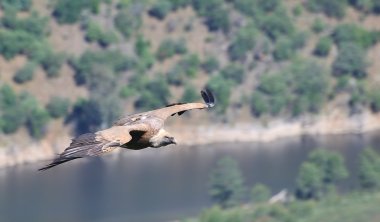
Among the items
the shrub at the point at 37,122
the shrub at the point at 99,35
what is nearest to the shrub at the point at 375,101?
the shrub at the point at 99,35

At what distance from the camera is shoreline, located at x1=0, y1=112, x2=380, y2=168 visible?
103 meters

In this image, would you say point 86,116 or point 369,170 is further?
point 86,116

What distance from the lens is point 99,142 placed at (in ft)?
97.6

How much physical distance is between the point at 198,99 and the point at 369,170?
1850 cm

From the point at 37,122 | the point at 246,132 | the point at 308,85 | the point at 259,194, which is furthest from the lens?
the point at 308,85

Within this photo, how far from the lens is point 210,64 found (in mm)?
117125

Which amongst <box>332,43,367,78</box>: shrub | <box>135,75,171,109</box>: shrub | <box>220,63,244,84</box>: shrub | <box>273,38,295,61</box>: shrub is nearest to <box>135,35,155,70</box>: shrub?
<box>135,75,171,109</box>: shrub

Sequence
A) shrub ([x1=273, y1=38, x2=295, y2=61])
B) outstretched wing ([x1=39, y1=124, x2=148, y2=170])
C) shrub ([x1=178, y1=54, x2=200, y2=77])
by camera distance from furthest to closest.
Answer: shrub ([x1=273, y1=38, x2=295, y2=61]) < shrub ([x1=178, y1=54, x2=200, y2=77]) < outstretched wing ([x1=39, y1=124, x2=148, y2=170])

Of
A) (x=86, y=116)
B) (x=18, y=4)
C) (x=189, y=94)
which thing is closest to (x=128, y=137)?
(x=86, y=116)

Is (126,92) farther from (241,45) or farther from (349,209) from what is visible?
(349,209)

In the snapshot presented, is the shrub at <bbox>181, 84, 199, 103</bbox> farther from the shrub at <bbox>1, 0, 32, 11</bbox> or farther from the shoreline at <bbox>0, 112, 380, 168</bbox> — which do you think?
the shrub at <bbox>1, 0, 32, 11</bbox>

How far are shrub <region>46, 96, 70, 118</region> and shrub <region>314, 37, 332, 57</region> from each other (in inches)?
957

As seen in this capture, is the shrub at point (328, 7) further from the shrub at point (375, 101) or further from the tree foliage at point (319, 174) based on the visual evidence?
the tree foliage at point (319, 174)

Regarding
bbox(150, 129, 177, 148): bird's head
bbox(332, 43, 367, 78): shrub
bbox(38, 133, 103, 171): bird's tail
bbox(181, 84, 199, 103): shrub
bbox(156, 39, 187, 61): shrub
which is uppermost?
bbox(156, 39, 187, 61): shrub
